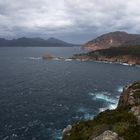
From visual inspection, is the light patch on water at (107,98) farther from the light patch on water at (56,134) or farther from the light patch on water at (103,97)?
the light patch on water at (56,134)

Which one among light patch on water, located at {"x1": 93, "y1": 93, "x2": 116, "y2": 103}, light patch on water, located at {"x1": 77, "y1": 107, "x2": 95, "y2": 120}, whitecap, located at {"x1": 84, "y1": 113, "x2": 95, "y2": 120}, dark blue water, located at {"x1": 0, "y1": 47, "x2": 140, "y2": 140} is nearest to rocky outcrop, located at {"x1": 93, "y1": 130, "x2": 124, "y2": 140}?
dark blue water, located at {"x1": 0, "y1": 47, "x2": 140, "y2": 140}

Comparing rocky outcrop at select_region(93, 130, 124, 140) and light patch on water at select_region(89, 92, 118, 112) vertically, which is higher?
rocky outcrop at select_region(93, 130, 124, 140)

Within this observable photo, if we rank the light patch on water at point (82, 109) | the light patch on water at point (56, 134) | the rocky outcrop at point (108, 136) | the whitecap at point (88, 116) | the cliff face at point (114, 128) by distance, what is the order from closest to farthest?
the rocky outcrop at point (108, 136) → the cliff face at point (114, 128) → the light patch on water at point (56, 134) → the whitecap at point (88, 116) → the light patch on water at point (82, 109)

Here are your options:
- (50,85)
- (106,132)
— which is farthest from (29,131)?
(50,85)

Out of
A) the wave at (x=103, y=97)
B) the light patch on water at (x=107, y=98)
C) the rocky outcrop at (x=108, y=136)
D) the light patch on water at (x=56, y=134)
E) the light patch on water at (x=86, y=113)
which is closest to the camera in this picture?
the rocky outcrop at (x=108, y=136)

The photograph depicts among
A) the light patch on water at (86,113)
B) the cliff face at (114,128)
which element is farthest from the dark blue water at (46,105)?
the cliff face at (114,128)

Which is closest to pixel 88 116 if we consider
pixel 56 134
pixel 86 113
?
pixel 86 113

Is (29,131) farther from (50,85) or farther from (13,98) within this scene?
(50,85)

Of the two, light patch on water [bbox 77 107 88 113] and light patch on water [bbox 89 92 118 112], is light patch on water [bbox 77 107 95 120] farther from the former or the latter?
light patch on water [bbox 89 92 118 112]

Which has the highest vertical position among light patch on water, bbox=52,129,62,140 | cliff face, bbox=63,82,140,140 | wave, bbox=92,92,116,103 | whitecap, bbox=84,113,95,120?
cliff face, bbox=63,82,140,140

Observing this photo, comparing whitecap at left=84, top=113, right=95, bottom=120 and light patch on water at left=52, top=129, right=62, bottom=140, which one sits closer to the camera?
light patch on water at left=52, top=129, right=62, bottom=140

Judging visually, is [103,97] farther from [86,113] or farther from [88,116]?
[88,116]
